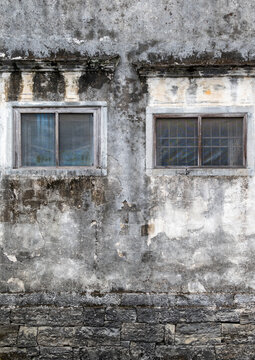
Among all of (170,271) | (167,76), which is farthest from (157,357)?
(167,76)

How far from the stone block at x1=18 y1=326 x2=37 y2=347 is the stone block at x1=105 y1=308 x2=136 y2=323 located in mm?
988

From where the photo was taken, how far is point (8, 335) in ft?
17.3

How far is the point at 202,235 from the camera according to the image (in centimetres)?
531

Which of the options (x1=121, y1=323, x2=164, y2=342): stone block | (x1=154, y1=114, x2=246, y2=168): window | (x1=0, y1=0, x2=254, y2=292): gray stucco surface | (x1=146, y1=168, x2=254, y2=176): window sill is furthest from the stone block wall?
(x1=154, y1=114, x2=246, y2=168): window

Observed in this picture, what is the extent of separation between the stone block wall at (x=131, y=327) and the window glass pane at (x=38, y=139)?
6.18 ft

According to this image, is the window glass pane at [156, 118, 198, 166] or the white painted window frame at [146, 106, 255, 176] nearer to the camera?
the white painted window frame at [146, 106, 255, 176]

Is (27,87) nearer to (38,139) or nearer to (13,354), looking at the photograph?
(38,139)

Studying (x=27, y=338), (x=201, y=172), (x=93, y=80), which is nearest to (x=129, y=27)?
(x=93, y=80)

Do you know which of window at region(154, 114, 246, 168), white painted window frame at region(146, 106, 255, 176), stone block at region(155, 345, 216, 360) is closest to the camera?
stone block at region(155, 345, 216, 360)

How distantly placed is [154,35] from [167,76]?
581 mm

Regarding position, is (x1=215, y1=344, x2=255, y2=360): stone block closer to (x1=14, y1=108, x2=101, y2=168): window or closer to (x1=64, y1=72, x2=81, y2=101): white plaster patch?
(x1=14, y1=108, x2=101, y2=168): window

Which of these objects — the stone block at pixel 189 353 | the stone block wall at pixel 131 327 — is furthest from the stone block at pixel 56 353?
the stone block at pixel 189 353

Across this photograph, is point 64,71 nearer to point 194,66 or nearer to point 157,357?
point 194,66

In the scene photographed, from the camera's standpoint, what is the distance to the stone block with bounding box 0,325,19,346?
526 cm
